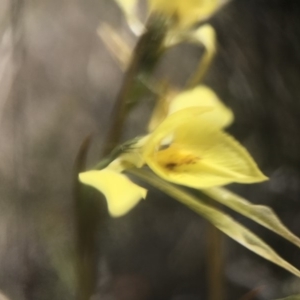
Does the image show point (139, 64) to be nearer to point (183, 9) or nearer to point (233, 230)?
point (183, 9)

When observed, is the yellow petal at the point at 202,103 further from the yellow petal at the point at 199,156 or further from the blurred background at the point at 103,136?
the blurred background at the point at 103,136

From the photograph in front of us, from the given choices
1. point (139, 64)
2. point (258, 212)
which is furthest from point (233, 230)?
point (139, 64)

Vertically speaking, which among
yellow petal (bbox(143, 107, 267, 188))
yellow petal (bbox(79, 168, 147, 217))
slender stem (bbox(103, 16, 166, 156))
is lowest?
yellow petal (bbox(143, 107, 267, 188))

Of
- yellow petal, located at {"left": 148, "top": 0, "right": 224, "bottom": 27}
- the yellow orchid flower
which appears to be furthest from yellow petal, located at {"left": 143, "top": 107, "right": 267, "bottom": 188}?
yellow petal, located at {"left": 148, "top": 0, "right": 224, "bottom": 27}

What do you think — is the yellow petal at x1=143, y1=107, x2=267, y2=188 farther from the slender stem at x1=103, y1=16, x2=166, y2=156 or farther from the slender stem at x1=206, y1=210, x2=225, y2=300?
the slender stem at x1=206, y1=210, x2=225, y2=300

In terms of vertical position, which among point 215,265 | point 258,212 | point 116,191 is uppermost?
point 116,191

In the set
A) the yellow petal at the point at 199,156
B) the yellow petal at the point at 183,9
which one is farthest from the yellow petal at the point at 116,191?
the yellow petal at the point at 183,9
